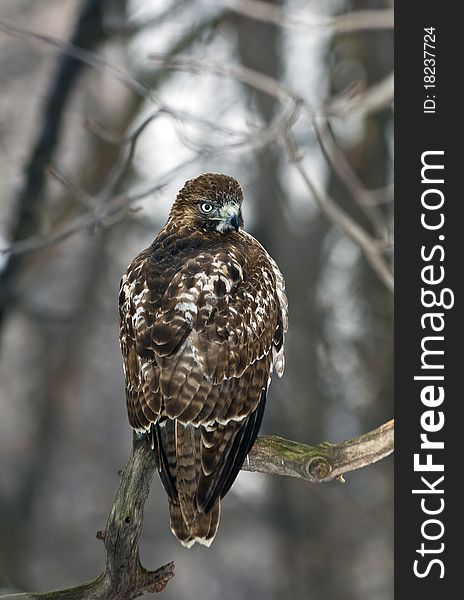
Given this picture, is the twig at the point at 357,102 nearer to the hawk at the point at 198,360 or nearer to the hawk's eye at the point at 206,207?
the hawk's eye at the point at 206,207

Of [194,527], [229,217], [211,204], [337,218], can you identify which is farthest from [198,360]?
[337,218]

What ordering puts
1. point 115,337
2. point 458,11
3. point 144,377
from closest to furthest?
1. point 144,377
2. point 458,11
3. point 115,337

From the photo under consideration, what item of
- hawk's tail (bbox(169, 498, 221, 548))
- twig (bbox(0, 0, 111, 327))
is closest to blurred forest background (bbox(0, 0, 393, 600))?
twig (bbox(0, 0, 111, 327))

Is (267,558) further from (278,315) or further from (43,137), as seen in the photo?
(278,315)

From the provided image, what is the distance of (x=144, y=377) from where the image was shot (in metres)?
4.88

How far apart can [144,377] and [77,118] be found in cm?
1091

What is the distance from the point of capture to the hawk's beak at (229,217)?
559cm

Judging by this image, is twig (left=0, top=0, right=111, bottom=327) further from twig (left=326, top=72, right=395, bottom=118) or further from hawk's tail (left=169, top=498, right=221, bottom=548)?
hawk's tail (left=169, top=498, right=221, bottom=548)

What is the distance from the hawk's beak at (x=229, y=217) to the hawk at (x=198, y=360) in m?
0.01

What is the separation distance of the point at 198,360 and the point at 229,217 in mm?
1040

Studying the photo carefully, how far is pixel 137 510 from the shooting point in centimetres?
452

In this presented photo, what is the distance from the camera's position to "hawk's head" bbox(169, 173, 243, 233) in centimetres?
562

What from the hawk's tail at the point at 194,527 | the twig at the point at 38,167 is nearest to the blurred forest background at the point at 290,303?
the twig at the point at 38,167

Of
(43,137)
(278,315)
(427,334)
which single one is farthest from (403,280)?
(43,137)
